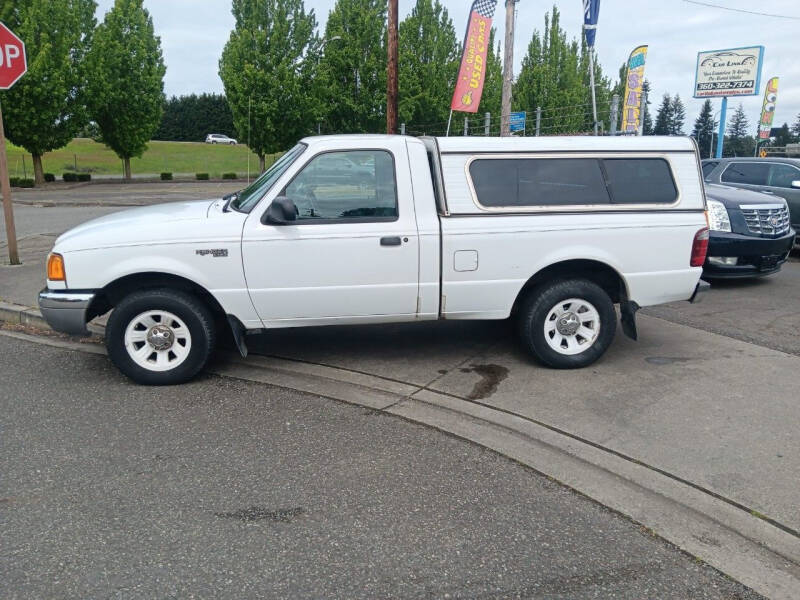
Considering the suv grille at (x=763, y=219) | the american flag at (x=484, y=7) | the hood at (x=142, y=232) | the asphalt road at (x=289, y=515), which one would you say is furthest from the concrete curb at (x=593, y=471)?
the american flag at (x=484, y=7)

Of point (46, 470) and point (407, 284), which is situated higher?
point (407, 284)

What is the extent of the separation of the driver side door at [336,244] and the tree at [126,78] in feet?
102

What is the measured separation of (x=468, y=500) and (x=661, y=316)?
4.90 metres

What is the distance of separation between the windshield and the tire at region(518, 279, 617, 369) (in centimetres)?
226

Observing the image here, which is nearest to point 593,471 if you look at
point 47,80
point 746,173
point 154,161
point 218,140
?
point 746,173

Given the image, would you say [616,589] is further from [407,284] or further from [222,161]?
[222,161]

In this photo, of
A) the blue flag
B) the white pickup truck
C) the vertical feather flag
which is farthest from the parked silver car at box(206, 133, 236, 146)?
the white pickup truck

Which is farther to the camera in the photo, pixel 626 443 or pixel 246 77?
pixel 246 77

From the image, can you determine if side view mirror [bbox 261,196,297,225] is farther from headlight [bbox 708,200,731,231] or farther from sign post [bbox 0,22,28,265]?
headlight [bbox 708,200,731,231]

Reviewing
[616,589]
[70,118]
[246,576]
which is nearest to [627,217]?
[616,589]

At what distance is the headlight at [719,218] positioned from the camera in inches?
368

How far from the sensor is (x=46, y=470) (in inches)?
155

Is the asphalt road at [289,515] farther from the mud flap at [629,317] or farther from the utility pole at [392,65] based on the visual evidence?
the utility pole at [392,65]

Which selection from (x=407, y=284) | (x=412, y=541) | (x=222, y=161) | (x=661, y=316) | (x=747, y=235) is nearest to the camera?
(x=412, y=541)
